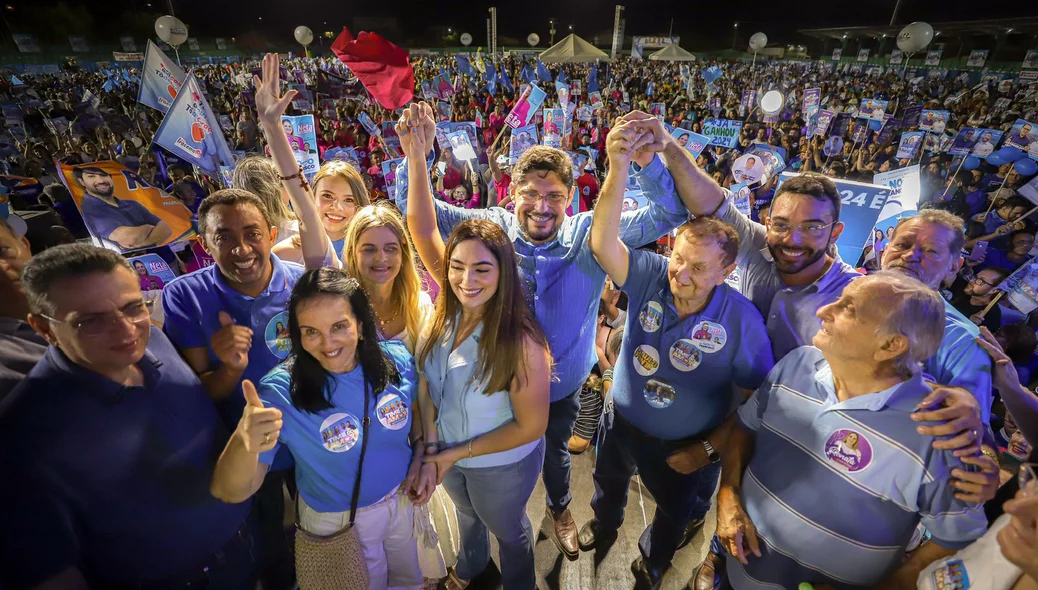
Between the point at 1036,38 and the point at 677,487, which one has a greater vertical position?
the point at 1036,38

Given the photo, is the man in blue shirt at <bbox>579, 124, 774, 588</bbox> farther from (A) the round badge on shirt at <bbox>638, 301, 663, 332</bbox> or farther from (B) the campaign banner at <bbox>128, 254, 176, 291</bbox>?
(B) the campaign banner at <bbox>128, 254, 176, 291</bbox>

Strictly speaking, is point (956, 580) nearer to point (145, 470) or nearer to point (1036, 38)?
point (145, 470)

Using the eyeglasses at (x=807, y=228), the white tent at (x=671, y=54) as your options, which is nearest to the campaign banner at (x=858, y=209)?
the eyeglasses at (x=807, y=228)

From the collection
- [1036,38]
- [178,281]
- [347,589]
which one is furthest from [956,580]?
[1036,38]

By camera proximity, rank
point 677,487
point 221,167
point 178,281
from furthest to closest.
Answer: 1. point 221,167
2. point 677,487
3. point 178,281

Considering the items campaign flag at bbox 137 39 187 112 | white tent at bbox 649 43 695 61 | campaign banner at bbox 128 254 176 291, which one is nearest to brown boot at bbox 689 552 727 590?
campaign banner at bbox 128 254 176 291

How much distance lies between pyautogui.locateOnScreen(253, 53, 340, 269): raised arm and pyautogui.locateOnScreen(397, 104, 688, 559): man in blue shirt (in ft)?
2.38

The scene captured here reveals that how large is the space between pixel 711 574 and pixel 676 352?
1602mm

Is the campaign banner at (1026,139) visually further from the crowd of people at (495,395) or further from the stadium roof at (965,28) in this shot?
the stadium roof at (965,28)

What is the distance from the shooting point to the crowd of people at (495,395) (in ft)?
4.78

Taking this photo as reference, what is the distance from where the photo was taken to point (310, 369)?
1.79 metres

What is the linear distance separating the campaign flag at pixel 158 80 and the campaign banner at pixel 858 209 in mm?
6517

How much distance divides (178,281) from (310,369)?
3.15 ft

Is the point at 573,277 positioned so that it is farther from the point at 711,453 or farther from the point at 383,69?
the point at 383,69
